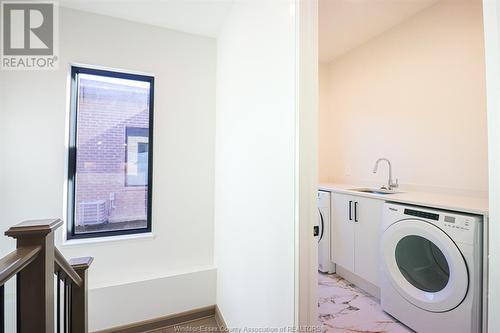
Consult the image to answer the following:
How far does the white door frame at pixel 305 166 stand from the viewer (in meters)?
1.03

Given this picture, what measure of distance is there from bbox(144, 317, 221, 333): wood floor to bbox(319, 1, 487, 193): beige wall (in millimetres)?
2351

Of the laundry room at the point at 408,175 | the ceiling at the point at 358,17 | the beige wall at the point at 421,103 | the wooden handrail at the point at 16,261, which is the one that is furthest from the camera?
the ceiling at the point at 358,17

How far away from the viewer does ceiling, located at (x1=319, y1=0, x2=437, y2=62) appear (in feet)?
7.25

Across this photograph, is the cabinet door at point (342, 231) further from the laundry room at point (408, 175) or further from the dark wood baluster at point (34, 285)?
the dark wood baluster at point (34, 285)

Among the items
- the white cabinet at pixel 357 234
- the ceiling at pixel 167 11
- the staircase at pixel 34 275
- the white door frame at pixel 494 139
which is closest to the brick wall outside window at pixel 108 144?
the ceiling at pixel 167 11

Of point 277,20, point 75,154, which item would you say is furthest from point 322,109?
point 75,154

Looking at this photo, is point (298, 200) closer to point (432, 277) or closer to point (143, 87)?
point (432, 277)

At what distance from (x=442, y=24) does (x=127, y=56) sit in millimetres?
2918

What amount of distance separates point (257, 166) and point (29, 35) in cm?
→ 213

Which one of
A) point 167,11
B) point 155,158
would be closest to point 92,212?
point 155,158

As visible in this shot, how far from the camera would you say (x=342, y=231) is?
248cm

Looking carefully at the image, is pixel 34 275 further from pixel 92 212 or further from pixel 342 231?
pixel 342 231

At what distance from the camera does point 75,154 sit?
6.58 feet

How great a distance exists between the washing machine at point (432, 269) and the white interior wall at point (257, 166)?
1152mm
